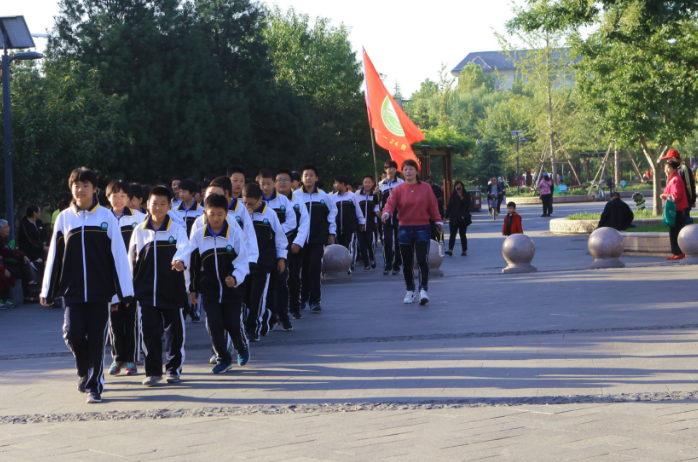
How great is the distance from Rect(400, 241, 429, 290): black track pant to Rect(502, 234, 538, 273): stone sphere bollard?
3846 mm

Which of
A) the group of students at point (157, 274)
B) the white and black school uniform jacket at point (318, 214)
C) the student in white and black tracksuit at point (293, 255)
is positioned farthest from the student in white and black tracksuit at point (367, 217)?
the group of students at point (157, 274)

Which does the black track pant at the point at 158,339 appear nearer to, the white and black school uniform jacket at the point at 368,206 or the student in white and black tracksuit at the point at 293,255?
the student in white and black tracksuit at the point at 293,255

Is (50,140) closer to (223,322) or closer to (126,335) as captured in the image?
(126,335)

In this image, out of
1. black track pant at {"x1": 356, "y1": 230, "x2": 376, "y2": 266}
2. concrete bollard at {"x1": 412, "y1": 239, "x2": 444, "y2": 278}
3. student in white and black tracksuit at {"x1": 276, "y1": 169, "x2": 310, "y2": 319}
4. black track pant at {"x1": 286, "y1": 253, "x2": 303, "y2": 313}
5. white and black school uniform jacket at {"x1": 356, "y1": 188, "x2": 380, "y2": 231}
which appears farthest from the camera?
white and black school uniform jacket at {"x1": 356, "y1": 188, "x2": 380, "y2": 231}

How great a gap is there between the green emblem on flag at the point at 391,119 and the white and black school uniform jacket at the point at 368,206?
1.98m

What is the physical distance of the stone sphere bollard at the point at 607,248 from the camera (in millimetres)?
14023

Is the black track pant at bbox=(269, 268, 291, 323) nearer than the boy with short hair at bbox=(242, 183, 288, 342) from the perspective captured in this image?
No

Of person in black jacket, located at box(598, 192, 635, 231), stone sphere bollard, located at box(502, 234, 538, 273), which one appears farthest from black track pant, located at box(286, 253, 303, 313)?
person in black jacket, located at box(598, 192, 635, 231)

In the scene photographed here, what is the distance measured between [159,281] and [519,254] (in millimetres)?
8706

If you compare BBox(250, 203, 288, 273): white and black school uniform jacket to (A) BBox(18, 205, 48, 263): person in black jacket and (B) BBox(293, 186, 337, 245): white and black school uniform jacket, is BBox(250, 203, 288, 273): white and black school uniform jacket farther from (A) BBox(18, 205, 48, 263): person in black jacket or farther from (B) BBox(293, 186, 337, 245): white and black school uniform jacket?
(A) BBox(18, 205, 48, 263): person in black jacket

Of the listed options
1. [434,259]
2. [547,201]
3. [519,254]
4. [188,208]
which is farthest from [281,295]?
[547,201]

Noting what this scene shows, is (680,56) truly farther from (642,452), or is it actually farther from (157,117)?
(157,117)

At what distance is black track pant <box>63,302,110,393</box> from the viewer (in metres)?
6.01

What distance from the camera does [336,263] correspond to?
13867 millimetres
